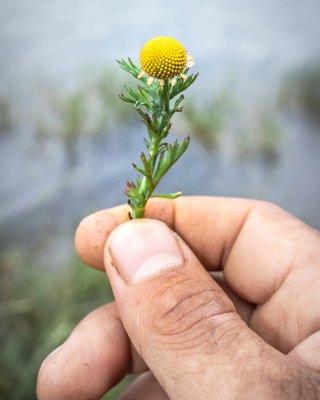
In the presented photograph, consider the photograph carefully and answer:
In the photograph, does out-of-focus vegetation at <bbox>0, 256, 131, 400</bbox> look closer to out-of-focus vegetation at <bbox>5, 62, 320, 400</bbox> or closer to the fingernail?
out-of-focus vegetation at <bbox>5, 62, 320, 400</bbox>

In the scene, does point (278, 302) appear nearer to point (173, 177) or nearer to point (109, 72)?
point (173, 177)

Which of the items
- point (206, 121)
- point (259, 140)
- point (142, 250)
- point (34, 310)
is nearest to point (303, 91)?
point (259, 140)

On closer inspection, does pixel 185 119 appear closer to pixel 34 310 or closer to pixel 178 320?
pixel 34 310

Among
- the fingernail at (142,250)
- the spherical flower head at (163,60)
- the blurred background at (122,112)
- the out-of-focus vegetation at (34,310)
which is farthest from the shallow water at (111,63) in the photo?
the spherical flower head at (163,60)

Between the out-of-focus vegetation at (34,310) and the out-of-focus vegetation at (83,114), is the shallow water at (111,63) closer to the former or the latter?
the out-of-focus vegetation at (83,114)

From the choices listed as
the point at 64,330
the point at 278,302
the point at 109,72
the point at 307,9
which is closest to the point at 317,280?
the point at 278,302

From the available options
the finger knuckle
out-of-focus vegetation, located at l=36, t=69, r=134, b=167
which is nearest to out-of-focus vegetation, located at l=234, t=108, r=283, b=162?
out-of-focus vegetation, located at l=36, t=69, r=134, b=167
